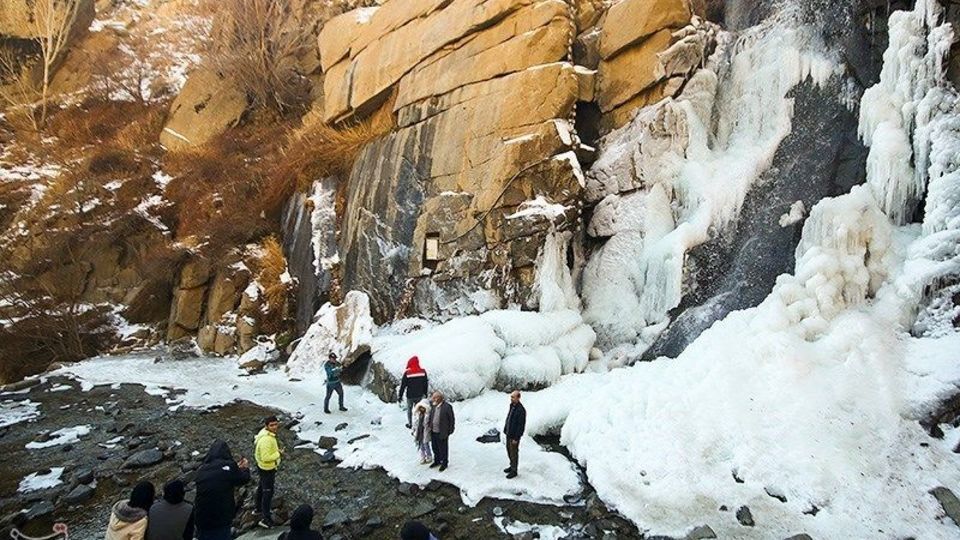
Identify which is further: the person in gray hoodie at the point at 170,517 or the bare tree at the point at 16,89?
the bare tree at the point at 16,89

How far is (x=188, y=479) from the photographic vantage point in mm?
8391

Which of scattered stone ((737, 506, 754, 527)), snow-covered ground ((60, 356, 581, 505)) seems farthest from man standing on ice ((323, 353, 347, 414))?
scattered stone ((737, 506, 754, 527))

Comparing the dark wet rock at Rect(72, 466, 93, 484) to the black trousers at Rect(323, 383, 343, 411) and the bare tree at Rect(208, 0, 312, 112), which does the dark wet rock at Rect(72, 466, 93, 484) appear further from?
the bare tree at Rect(208, 0, 312, 112)

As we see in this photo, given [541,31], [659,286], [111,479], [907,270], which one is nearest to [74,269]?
[111,479]

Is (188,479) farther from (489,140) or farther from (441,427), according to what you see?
(489,140)

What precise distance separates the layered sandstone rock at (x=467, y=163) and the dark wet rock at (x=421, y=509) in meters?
6.89

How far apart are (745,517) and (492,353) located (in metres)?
6.41

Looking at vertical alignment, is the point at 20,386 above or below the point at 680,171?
below

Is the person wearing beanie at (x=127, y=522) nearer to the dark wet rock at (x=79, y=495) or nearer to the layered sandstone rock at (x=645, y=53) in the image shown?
the dark wet rock at (x=79, y=495)

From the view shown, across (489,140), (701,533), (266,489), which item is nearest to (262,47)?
(489,140)

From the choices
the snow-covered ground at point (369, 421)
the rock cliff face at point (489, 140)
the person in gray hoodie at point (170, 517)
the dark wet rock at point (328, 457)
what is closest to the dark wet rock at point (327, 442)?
the snow-covered ground at point (369, 421)

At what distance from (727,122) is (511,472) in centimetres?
1109

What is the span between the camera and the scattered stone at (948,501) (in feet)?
19.7

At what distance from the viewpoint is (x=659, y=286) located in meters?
12.4
